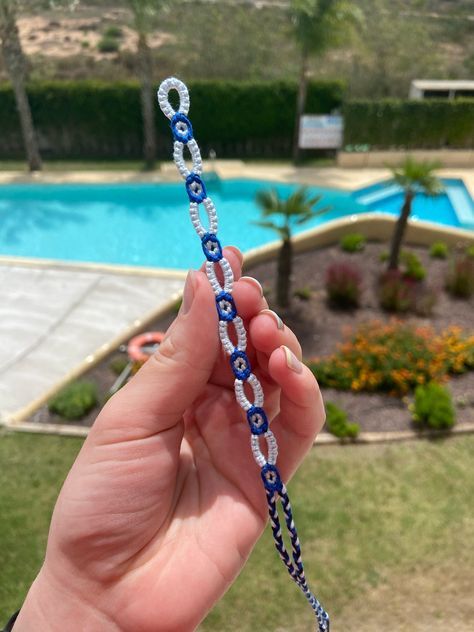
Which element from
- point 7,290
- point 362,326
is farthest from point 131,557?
point 7,290

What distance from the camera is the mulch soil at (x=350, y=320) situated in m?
8.45

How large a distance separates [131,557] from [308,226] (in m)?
16.4

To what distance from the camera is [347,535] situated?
6.41 meters

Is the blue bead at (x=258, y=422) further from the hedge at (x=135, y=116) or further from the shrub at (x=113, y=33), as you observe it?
the shrub at (x=113, y=33)

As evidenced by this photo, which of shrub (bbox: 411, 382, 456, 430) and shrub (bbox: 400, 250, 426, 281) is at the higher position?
shrub (bbox: 411, 382, 456, 430)

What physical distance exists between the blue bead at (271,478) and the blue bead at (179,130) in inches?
65.8

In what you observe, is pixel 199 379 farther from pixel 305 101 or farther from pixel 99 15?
pixel 99 15

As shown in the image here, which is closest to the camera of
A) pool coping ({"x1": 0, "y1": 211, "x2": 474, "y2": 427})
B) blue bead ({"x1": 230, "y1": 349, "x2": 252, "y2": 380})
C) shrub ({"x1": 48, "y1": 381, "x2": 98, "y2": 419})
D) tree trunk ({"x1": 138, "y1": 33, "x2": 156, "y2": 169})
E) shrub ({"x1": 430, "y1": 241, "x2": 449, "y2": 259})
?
blue bead ({"x1": 230, "y1": 349, "x2": 252, "y2": 380})

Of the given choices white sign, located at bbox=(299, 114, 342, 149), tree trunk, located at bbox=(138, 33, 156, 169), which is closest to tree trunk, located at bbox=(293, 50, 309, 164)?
white sign, located at bbox=(299, 114, 342, 149)

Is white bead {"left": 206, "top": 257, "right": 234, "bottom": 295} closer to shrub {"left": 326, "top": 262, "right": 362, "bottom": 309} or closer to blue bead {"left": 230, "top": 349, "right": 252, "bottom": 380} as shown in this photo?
blue bead {"left": 230, "top": 349, "right": 252, "bottom": 380}

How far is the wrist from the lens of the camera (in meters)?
2.56

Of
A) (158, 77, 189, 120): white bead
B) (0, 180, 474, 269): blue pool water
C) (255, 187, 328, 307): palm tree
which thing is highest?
(158, 77, 189, 120): white bead

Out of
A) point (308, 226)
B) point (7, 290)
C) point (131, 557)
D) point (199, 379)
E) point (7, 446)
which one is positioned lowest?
point (308, 226)

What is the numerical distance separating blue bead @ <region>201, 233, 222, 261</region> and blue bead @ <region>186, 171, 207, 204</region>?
0.59 ft
